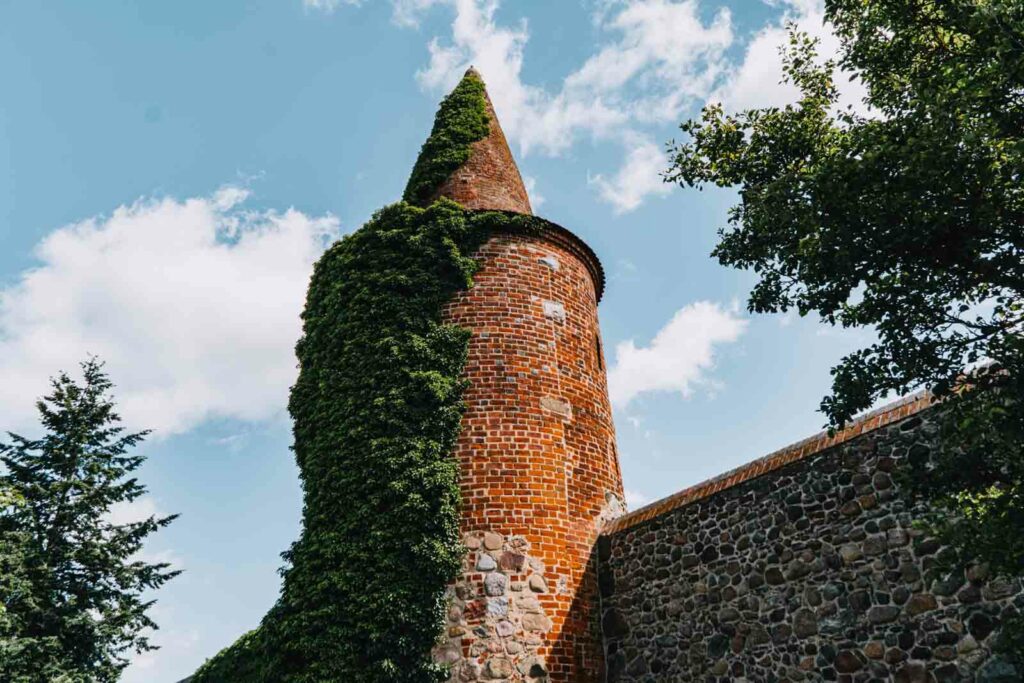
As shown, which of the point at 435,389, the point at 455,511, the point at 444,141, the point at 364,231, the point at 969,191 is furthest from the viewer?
the point at 444,141

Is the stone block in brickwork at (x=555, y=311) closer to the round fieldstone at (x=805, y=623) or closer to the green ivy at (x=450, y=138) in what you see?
the green ivy at (x=450, y=138)

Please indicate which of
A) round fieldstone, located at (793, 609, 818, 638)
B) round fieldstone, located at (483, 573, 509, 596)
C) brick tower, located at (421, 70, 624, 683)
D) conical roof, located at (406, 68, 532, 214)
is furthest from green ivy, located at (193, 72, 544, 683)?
round fieldstone, located at (793, 609, 818, 638)

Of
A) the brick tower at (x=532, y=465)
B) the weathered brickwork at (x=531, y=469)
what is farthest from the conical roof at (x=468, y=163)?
the weathered brickwork at (x=531, y=469)

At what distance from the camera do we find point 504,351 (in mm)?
12344

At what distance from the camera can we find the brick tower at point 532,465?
33.7ft

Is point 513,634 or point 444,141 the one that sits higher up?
point 444,141

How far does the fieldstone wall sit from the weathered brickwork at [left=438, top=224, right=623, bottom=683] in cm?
97

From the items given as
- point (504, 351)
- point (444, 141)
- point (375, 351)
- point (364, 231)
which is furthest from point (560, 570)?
point (444, 141)

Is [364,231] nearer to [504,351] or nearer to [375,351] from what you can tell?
[375,351]

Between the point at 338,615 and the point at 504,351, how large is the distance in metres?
4.85

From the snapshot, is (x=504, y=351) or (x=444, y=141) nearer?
(x=504, y=351)

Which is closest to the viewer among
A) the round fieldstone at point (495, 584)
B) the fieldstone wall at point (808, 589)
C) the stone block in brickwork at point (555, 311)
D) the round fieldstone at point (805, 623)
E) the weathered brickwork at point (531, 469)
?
the fieldstone wall at point (808, 589)

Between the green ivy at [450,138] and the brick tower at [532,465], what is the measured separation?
1.33 m

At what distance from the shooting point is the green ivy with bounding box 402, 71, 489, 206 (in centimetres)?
1563
